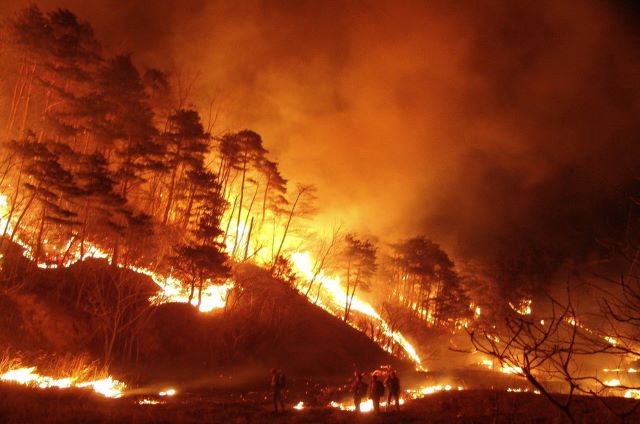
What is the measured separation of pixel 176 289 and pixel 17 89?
19.8 metres

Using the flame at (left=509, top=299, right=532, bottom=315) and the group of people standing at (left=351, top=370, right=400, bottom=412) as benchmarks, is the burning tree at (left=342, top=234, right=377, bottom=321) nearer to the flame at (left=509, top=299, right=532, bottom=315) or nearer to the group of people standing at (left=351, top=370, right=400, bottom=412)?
the flame at (left=509, top=299, right=532, bottom=315)

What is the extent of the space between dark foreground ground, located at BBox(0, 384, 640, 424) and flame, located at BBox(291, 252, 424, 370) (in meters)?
25.1

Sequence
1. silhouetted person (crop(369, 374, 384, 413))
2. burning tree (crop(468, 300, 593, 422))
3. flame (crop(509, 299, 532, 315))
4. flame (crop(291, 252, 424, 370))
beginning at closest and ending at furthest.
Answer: burning tree (crop(468, 300, 593, 422)) → flame (crop(509, 299, 532, 315)) → silhouetted person (crop(369, 374, 384, 413)) → flame (crop(291, 252, 424, 370))

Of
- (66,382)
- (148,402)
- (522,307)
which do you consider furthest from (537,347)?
(522,307)

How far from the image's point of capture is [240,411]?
671 inches

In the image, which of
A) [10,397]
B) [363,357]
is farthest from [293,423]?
[363,357]

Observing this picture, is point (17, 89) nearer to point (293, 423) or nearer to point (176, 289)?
point (176, 289)

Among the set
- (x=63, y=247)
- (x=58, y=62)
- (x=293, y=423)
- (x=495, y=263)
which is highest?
(x=58, y=62)

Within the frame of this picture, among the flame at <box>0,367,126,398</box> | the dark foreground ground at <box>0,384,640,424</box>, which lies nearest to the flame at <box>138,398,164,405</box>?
the dark foreground ground at <box>0,384,640,424</box>

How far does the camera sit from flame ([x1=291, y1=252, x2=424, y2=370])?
46166 mm

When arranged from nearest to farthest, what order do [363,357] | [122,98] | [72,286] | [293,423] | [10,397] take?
1. [10,397]
2. [293,423]
3. [72,286]
4. [122,98]
5. [363,357]

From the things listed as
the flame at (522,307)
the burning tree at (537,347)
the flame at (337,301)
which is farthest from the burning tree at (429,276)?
the burning tree at (537,347)

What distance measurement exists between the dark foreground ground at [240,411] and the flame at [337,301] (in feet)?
82.3

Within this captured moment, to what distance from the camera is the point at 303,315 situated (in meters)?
39.1
